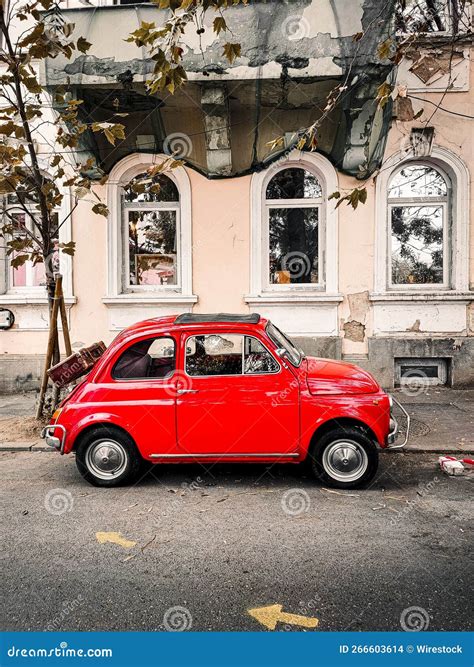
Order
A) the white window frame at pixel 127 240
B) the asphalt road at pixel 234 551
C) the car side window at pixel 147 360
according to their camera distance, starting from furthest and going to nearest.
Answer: the white window frame at pixel 127 240 < the car side window at pixel 147 360 < the asphalt road at pixel 234 551

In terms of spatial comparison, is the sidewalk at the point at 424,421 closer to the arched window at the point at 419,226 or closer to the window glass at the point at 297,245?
the arched window at the point at 419,226

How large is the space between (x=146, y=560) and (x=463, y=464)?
3693 millimetres

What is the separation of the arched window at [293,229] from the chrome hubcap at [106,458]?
18.3ft

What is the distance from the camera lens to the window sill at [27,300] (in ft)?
31.1

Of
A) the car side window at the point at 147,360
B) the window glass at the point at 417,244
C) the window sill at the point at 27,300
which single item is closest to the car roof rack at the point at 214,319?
the car side window at the point at 147,360

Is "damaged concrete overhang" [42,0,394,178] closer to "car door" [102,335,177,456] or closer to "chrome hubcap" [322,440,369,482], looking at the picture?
"car door" [102,335,177,456]

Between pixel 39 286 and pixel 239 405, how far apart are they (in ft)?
22.9

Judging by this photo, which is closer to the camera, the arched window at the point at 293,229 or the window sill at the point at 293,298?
the window sill at the point at 293,298

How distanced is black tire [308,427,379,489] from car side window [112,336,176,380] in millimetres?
1731

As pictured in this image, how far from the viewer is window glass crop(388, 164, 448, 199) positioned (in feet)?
31.0

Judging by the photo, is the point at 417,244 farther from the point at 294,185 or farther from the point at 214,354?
the point at 214,354

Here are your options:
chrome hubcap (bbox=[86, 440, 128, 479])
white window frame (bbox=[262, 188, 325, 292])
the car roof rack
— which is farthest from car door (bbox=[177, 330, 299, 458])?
white window frame (bbox=[262, 188, 325, 292])

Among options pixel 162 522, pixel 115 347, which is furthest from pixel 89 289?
pixel 162 522

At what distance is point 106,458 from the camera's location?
4.88 metres
